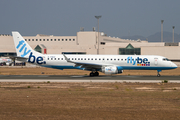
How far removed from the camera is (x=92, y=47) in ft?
400

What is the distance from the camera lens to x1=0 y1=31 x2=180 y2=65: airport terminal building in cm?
9794

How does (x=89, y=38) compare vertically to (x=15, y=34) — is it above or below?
above

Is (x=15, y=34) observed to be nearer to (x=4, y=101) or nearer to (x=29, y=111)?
(x=4, y=101)

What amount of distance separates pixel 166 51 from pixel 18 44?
66177 millimetres

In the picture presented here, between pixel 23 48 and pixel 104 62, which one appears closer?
pixel 104 62

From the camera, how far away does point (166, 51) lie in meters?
97.4

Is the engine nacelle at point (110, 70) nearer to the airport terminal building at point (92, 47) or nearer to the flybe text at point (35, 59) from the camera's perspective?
the flybe text at point (35, 59)

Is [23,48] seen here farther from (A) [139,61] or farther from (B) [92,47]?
(B) [92,47]

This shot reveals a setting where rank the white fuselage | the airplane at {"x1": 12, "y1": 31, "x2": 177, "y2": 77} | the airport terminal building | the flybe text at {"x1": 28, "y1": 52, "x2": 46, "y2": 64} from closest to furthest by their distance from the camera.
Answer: the airplane at {"x1": 12, "y1": 31, "x2": 177, "y2": 77}
the white fuselage
the flybe text at {"x1": 28, "y1": 52, "x2": 46, "y2": 64}
the airport terminal building

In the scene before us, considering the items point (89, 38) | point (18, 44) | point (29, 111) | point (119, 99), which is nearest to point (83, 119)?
point (29, 111)

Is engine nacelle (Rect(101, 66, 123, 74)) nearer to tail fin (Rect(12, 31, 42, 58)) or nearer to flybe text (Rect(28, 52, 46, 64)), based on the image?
flybe text (Rect(28, 52, 46, 64))

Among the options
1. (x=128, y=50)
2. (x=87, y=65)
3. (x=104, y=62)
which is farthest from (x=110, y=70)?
(x=128, y=50)

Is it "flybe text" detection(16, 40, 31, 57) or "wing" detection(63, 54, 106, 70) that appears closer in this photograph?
"wing" detection(63, 54, 106, 70)

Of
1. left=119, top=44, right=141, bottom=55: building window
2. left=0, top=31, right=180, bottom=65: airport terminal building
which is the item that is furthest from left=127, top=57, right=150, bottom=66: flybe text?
left=119, top=44, right=141, bottom=55: building window
